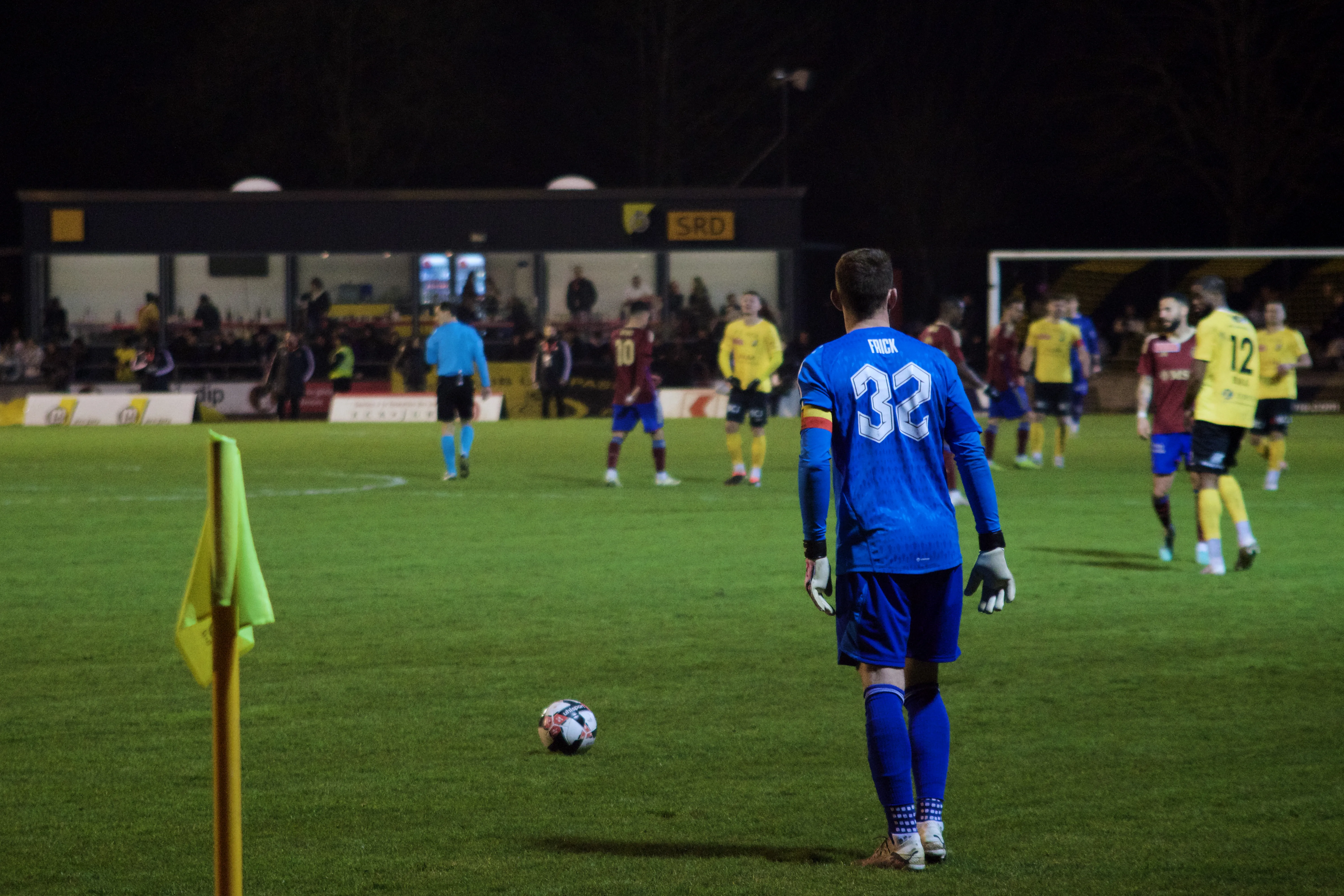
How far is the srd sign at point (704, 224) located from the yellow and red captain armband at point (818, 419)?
2988 cm

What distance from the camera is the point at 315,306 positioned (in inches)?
1371

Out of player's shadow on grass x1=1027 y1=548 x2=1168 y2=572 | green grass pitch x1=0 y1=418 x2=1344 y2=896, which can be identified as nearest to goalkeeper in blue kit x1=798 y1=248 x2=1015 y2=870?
green grass pitch x1=0 y1=418 x2=1344 y2=896

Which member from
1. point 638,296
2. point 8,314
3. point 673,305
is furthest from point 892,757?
point 8,314

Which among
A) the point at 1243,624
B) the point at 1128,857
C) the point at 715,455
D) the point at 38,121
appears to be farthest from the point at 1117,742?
the point at 38,121

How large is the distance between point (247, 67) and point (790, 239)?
63.5 feet

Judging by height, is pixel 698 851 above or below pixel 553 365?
below

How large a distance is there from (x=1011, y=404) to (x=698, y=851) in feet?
53.9

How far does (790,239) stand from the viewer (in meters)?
34.7

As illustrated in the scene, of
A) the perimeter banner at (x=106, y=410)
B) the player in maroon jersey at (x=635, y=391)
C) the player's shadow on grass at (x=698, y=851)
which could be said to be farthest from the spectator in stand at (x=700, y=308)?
the player's shadow on grass at (x=698, y=851)

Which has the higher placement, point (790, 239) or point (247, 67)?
point (247, 67)

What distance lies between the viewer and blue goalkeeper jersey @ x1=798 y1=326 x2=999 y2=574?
5.00m

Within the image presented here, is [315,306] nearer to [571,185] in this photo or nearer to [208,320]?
[208,320]

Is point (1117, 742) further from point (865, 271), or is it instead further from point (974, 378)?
point (974, 378)

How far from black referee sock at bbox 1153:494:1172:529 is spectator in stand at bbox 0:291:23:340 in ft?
107
